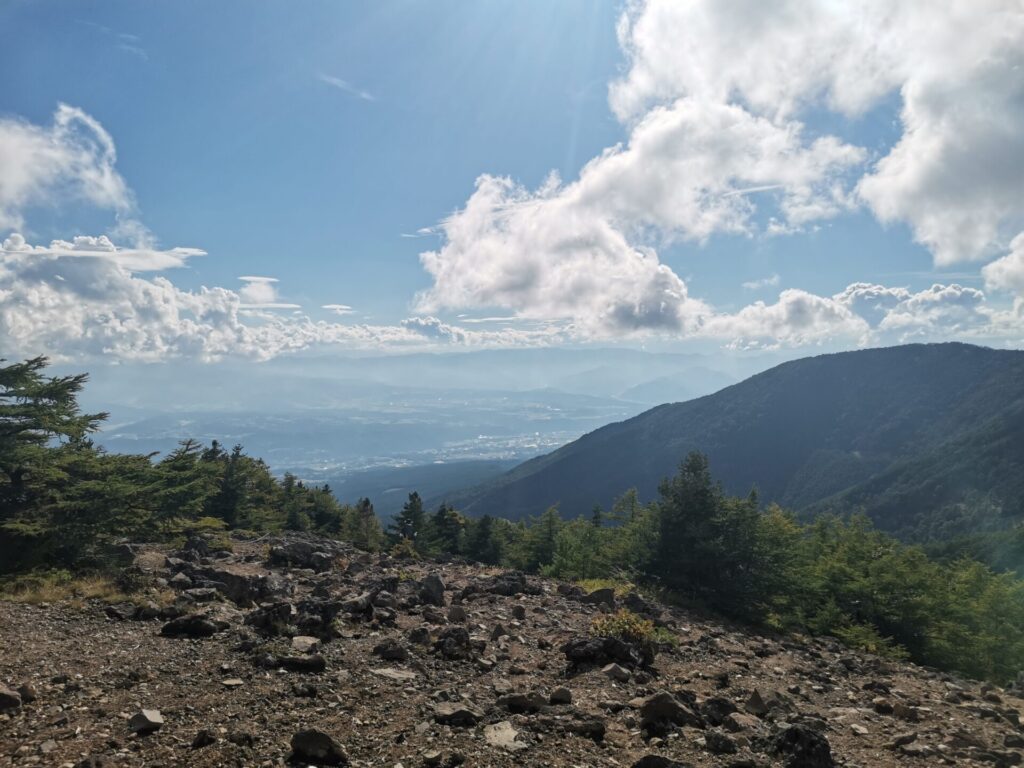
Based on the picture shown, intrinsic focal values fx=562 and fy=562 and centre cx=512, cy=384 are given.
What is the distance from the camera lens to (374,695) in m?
8.73

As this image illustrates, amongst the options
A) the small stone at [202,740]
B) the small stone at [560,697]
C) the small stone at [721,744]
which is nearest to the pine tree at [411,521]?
the small stone at [560,697]

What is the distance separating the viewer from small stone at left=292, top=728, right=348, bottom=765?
662cm

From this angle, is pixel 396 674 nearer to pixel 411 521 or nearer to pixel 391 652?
pixel 391 652

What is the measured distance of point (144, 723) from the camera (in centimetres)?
715

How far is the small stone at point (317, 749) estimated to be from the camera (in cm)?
662

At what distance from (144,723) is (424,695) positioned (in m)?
3.77

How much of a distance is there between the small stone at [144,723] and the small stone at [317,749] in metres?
1.97

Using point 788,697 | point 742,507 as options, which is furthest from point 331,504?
point 788,697

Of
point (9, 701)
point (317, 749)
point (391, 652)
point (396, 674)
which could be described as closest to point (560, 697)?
point (396, 674)

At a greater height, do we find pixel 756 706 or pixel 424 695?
pixel 424 695

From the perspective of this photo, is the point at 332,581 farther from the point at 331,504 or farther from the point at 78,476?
the point at 331,504

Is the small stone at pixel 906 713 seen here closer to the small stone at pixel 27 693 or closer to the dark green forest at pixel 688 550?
the dark green forest at pixel 688 550

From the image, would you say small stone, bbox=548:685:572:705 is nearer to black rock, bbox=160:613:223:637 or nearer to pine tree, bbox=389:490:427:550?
black rock, bbox=160:613:223:637

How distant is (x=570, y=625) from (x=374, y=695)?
7.51 metres
